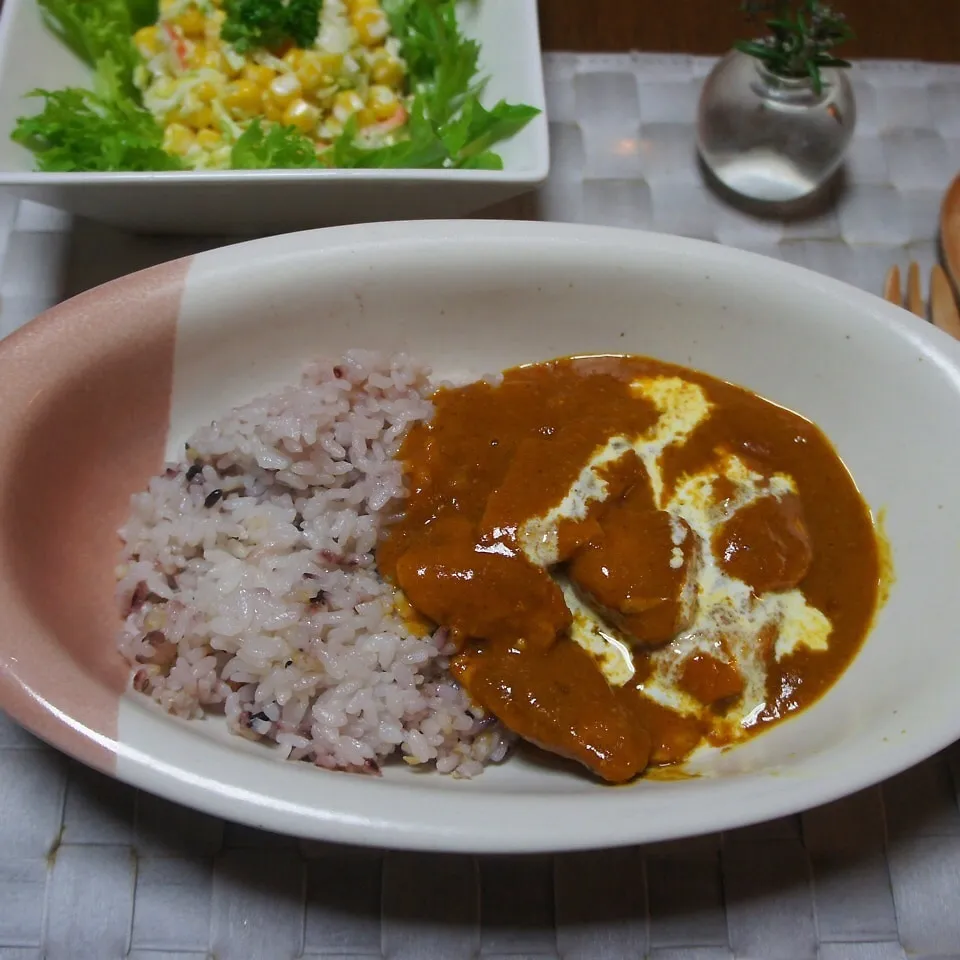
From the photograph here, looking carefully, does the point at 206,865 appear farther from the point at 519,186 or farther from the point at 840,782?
the point at 519,186

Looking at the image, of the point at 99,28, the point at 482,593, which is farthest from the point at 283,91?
the point at 482,593

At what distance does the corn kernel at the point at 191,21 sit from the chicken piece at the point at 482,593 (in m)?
1.75

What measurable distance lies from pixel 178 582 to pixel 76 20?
1631mm

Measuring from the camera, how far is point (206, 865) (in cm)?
189

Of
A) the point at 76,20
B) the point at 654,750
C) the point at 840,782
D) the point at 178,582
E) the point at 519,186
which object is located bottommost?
the point at 654,750

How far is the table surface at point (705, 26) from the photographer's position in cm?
279

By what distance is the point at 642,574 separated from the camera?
1.81m

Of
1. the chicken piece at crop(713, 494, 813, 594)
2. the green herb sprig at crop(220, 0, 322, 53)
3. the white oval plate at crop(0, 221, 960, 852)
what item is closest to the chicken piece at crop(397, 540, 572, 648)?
the white oval plate at crop(0, 221, 960, 852)

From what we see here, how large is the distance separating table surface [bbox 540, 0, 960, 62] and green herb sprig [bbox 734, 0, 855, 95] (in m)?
0.49

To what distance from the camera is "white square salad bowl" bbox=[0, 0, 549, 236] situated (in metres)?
2.06

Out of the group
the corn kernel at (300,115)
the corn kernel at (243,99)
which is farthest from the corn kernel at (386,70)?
the corn kernel at (243,99)

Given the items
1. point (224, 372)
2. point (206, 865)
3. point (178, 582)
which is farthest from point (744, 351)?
point (206, 865)

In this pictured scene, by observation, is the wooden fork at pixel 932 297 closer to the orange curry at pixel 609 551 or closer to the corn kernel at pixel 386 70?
the orange curry at pixel 609 551

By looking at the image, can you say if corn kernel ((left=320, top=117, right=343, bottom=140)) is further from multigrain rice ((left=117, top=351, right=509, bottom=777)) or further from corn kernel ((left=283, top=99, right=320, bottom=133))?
multigrain rice ((left=117, top=351, right=509, bottom=777))
